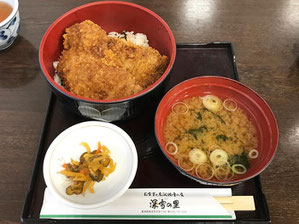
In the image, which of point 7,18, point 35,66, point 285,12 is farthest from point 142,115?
point 285,12

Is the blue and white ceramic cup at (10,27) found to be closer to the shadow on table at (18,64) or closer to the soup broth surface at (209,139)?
the shadow on table at (18,64)

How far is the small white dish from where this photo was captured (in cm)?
118

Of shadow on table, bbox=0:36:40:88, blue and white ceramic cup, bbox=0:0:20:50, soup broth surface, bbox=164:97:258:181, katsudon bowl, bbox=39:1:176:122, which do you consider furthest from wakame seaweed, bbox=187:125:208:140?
blue and white ceramic cup, bbox=0:0:20:50

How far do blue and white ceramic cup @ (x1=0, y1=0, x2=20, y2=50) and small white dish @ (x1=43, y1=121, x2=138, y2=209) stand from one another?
2.65ft

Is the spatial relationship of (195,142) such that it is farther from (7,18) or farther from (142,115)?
(7,18)

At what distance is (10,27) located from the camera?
1.66m

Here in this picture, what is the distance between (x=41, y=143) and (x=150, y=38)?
91 centimetres

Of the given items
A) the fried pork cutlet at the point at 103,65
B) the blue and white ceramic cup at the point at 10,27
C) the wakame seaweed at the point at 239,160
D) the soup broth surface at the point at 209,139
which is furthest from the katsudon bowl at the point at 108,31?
the wakame seaweed at the point at 239,160

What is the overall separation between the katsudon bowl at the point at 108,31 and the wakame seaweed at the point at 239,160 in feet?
1.62

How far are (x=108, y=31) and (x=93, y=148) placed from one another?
0.86 meters

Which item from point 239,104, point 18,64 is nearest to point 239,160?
point 239,104

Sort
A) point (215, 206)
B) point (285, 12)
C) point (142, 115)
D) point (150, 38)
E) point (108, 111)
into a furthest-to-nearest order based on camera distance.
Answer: point (285, 12)
point (150, 38)
point (142, 115)
point (108, 111)
point (215, 206)

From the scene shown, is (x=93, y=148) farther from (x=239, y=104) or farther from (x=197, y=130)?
(x=239, y=104)

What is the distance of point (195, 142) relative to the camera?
1.41m
